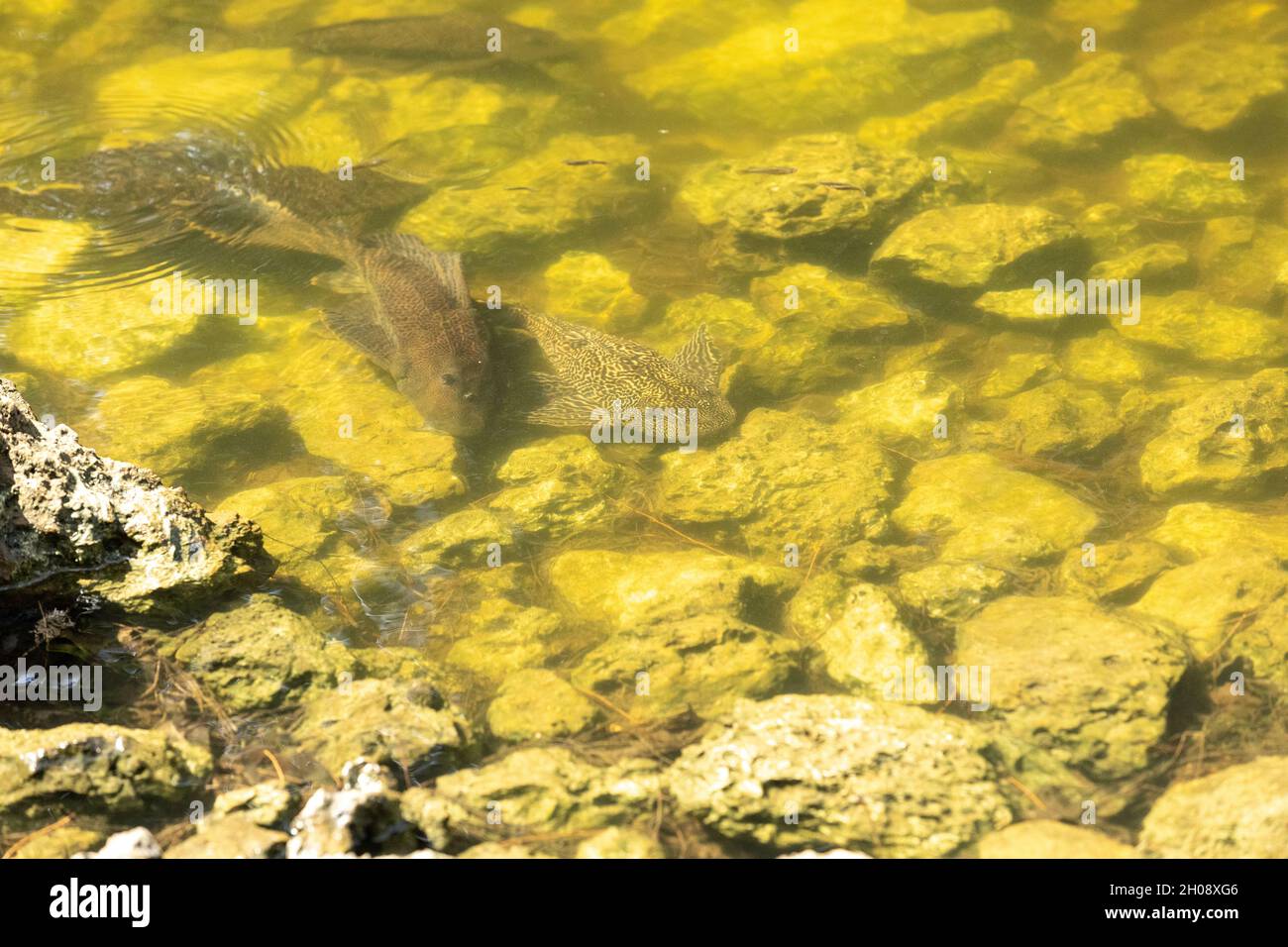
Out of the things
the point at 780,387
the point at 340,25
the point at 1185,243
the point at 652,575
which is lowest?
the point at 652,575

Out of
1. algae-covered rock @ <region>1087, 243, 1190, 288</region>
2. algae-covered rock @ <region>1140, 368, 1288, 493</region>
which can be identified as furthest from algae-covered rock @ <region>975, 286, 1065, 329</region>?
algae-covered rock @ <region>1140, 368, 1288, 493</region>

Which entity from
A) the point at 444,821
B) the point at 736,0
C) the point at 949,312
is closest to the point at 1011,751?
the point at 444,821

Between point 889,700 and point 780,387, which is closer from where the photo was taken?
point 889,700

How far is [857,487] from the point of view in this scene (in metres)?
5.87

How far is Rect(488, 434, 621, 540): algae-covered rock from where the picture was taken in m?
5.87

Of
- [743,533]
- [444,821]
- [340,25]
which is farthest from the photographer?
[340,25]

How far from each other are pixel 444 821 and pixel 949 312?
5711 millimetres

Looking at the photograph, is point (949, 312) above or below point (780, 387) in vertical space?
above

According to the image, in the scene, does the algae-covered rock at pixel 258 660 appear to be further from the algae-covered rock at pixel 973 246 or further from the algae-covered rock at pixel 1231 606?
the algae-covered rock at pixel 973 246

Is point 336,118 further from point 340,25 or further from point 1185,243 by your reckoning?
point 1185,243

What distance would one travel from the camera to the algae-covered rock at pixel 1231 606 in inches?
175

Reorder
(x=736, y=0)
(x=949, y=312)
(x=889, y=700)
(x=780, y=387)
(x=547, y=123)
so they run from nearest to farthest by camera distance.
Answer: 1. (x=889, y=700)
2. (x=780, y=387)
3. (x=949, y=312)
4. (x=547, y=123)
5. (x=736, y=0)

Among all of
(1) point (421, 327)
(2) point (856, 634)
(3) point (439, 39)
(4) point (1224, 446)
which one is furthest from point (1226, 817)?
(3) point (439, 39)

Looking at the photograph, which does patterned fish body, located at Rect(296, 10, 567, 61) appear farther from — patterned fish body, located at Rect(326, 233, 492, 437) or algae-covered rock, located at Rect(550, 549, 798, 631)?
algae-covered rock, located at Rect(550, 549, 798, 631)
